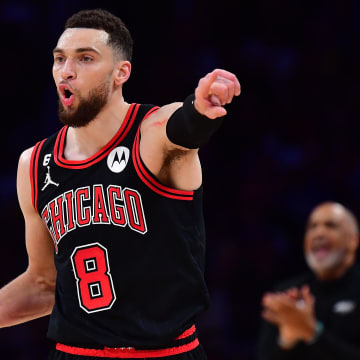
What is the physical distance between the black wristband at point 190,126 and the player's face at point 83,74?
493 mm

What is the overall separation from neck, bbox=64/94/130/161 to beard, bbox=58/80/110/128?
3 cm

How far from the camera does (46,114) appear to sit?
8.07 meters

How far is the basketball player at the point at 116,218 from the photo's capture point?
3031mm

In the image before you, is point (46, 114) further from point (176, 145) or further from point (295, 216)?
point (176, 145)

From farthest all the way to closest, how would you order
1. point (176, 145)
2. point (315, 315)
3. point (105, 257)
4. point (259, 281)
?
point (259, 281), point (315, 315), point (105, 257), point (176, 145)

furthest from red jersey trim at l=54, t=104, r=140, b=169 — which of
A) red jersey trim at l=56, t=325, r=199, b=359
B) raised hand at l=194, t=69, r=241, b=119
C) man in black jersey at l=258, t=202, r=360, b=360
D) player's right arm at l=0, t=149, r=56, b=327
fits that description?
man in black jersey at l=258, t=202, r=360, b=360

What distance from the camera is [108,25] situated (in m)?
3.29

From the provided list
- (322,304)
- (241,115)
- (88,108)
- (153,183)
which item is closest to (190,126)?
(153,183)

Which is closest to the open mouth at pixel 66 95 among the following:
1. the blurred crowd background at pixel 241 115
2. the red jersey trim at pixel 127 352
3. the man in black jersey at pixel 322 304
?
the red jersey trim at pixel 127 352

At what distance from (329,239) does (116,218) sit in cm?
334

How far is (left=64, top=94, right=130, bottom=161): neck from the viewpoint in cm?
324

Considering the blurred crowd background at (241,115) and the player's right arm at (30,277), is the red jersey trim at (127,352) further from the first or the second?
the blurred crowd background at (241,115)

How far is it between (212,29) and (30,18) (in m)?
2.12

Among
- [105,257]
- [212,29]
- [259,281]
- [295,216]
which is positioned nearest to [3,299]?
[105,257]
